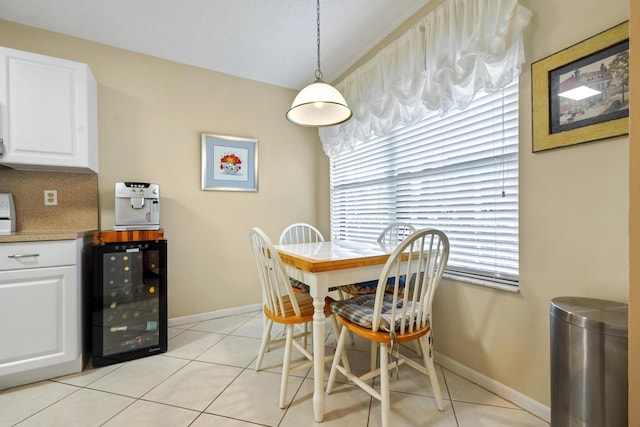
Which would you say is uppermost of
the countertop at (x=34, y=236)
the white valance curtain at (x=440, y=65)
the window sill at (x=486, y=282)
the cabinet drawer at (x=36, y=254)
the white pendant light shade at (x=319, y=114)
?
the white valance curtain at (x=440, y=65)

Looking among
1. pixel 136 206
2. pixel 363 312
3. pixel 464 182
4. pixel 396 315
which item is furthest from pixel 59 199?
pixel 464 182

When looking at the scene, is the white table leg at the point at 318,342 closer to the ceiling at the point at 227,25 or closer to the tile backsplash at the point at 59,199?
the ceiling at the point at 227,25

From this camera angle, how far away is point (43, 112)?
188cm

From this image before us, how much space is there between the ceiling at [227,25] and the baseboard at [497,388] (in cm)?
247

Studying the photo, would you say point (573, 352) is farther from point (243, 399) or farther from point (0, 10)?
point (0, 10)

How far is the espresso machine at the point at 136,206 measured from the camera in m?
2.14

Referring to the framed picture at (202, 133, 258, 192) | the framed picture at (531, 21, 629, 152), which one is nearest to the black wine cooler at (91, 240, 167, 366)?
the framed picture at (202, 133, 258, 192)

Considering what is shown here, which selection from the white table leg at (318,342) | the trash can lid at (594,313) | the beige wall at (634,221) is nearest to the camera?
the beige wall at (634,221)

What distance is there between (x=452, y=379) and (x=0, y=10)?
13.0 ft

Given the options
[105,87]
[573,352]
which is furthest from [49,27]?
[573,352]

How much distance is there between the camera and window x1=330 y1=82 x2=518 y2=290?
1567mm

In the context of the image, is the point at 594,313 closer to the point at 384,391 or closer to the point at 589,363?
the point at 589,363

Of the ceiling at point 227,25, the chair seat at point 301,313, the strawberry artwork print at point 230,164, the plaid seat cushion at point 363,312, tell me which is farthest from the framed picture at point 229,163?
the plaid seat cushion at point 363,312

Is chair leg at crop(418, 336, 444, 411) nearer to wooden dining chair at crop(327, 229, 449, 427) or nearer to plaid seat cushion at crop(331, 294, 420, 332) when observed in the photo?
wooden dining chair at crop(327, 229, 449, 427)
